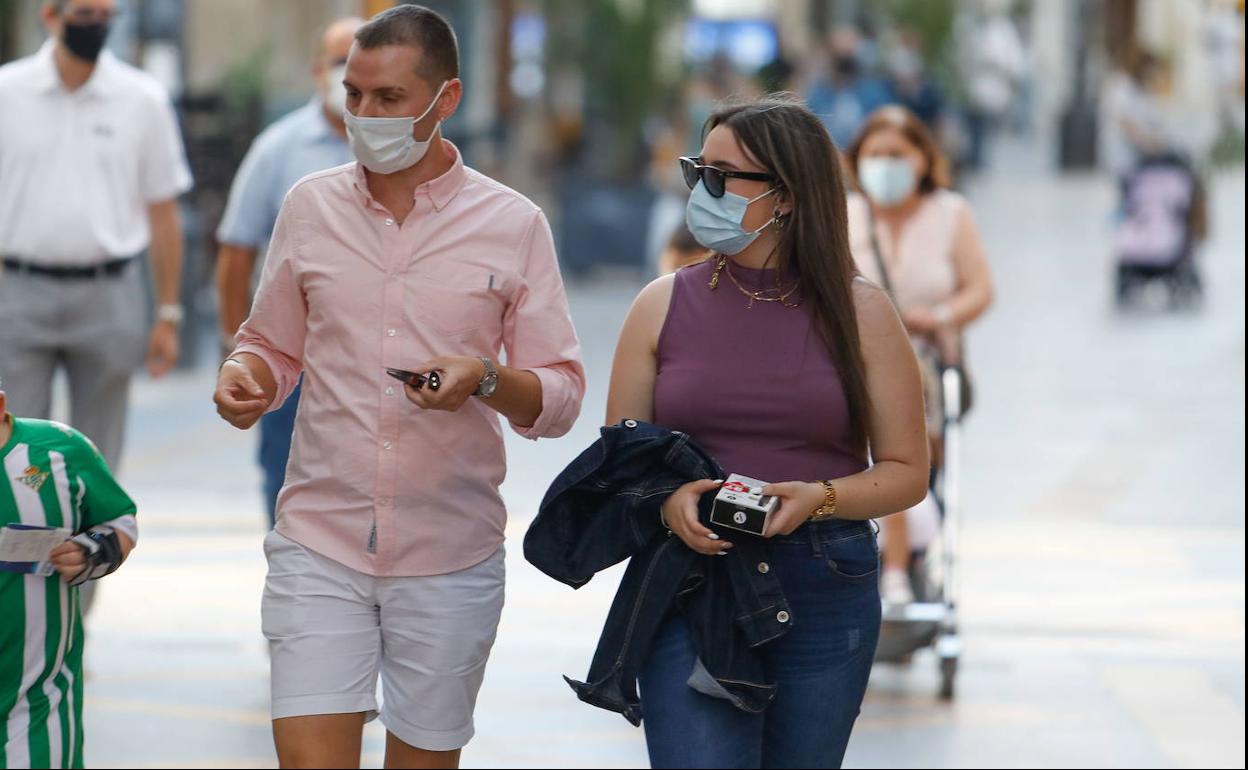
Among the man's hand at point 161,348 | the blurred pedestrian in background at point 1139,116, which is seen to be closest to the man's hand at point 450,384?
the man's hand at point 161,348

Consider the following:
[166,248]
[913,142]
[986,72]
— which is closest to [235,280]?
[166,248]

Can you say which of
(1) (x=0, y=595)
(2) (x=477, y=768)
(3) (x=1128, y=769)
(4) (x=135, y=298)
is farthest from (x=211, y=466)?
(1) (x=0, y=595)

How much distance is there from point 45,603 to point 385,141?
3.58 feet

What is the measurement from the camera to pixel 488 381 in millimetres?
3996

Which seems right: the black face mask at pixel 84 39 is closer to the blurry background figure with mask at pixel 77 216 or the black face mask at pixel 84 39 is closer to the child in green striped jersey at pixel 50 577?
the blurry background figure with mask at pixel 77 216

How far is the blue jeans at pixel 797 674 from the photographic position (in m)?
3.92

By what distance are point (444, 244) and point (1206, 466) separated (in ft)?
26.9

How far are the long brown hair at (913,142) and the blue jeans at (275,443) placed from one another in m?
2.11

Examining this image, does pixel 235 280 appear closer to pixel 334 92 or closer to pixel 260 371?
pixel 334 92

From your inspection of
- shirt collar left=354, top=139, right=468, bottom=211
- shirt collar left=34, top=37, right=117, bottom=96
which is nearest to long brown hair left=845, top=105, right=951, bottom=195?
shirt collar left=34, top=37, right=117, bottom=96

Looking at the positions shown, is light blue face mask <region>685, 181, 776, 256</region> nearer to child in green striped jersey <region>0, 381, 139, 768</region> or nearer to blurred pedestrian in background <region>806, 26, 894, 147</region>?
child in green striped jersey <region>0, 381, 139, 768</region>

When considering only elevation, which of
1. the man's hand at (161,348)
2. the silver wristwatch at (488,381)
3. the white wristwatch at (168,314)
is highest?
the silver wristwatch at (488,381)

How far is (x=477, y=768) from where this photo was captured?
624cm

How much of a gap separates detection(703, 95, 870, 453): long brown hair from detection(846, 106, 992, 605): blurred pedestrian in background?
3111 millimetres
